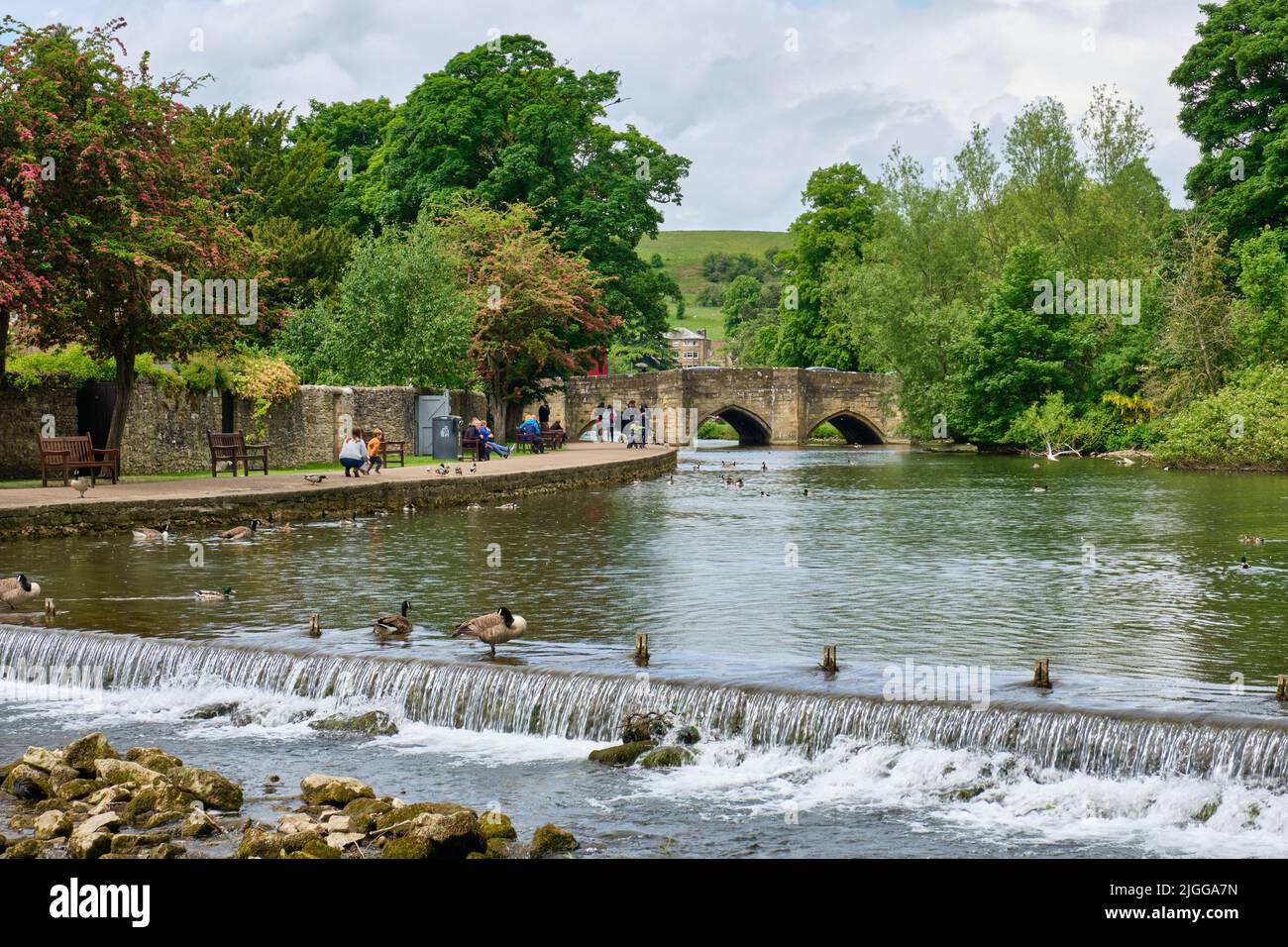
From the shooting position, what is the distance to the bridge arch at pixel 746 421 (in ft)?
260

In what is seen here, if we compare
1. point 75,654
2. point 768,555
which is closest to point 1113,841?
point 75,654

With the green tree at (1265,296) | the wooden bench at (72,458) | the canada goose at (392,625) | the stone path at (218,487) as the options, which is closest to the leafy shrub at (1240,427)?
the green tree at (1265,296)

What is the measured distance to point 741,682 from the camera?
12.3 meters

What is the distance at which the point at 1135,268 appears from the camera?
60.0 metres

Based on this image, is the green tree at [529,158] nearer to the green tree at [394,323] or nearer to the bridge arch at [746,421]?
the green tree at [394,323]

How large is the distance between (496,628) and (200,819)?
14.2 ft

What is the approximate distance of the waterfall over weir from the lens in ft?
33.8

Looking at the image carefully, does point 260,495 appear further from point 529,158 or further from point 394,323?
point 529,158

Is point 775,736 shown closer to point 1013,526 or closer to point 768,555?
point 768,555

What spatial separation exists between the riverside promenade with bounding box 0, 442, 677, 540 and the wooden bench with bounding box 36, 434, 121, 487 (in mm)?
332
